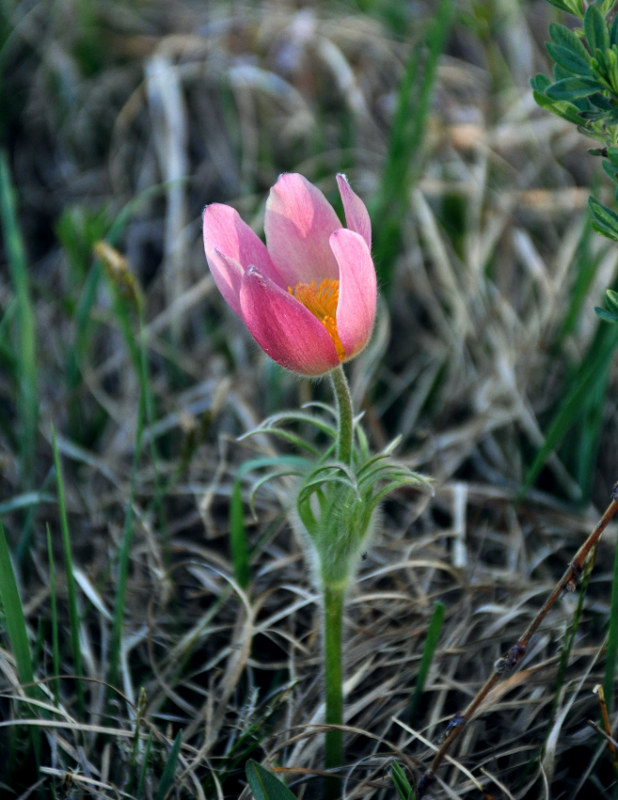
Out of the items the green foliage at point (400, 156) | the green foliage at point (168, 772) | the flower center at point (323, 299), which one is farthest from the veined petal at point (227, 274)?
the green foliage at point (400, 156)

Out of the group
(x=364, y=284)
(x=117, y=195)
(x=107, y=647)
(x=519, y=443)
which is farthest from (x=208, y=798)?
(x=117, y=195)

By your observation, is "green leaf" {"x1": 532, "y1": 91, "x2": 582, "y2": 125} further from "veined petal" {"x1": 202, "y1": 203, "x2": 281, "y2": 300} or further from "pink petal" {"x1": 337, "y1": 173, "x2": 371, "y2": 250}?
"veined petal" {"x1": 202, "y1": 203, "x2": 281, "y2": 300}

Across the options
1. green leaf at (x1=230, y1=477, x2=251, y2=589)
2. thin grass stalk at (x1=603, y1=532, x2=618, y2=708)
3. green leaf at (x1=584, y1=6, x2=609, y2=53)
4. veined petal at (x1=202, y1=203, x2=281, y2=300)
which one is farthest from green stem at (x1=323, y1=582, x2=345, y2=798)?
green leaf at (x1=584, y1=6, x2=609, y2=53)

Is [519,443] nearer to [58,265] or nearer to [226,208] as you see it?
[226,208]

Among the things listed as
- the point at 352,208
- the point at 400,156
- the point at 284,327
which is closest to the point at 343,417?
the point at 284,327

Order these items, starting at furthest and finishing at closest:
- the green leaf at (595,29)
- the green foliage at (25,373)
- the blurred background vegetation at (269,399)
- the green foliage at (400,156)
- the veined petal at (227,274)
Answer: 1. the green foliage at (400,156)
2. the green foliage at (25,373)
3. the blurred background vegetation at (269,399)
4. the veined petal at (227,274)
5. the green leaf at (595,29)

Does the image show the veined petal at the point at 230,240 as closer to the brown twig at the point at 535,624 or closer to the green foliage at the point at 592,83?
the green foliage at the point at 592,83

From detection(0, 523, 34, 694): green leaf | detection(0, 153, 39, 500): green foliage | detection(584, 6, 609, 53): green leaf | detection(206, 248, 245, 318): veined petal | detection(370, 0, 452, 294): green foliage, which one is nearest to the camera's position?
detection(584, 6, 609, 53): green leaf
